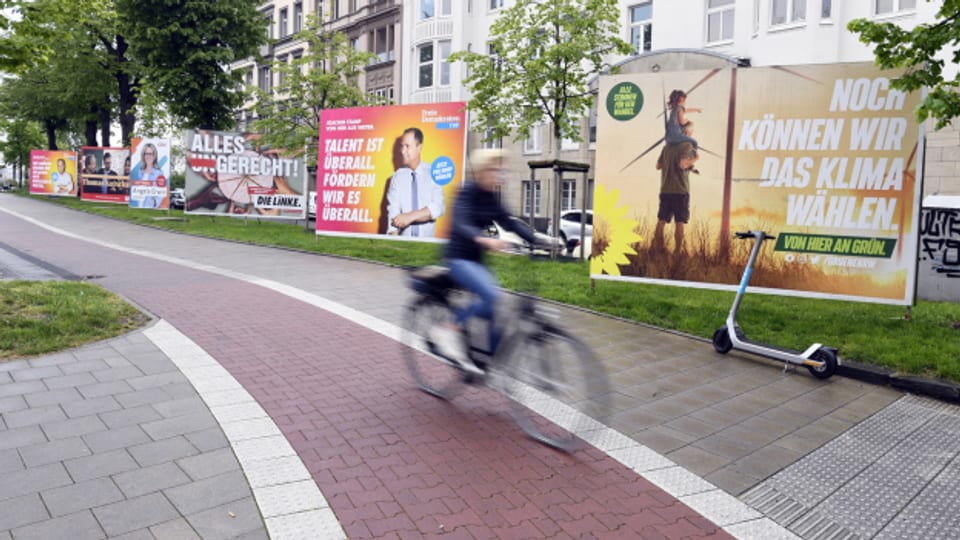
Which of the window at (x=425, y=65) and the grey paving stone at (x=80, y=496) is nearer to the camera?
the grey paving stone at (x=80, y=496)

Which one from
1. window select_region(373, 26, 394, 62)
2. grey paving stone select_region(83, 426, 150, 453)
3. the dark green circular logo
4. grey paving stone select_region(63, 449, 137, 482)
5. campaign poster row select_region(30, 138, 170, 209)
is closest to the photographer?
grey paving stone select_region(63, 449, 137, 482)

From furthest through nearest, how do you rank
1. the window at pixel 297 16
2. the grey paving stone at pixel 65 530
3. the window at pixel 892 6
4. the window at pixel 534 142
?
the window at pixel 297 16 < the window at pixel 534 142 < the window at pixel 892 6 < the grey paving stone at pixel 65 530

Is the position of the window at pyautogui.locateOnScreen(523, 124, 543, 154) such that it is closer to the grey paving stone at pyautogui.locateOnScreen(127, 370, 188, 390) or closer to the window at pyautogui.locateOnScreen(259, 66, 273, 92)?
the grey paving stone at pyautogui.locateOnScreen(127, 370, 188, 390)

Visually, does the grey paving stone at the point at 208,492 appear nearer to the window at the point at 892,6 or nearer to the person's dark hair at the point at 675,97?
the person's dark hair at the point at 675,97

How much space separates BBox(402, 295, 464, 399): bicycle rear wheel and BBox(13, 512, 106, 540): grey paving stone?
99.1 inches

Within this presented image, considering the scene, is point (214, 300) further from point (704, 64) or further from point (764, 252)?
point (704, 64)

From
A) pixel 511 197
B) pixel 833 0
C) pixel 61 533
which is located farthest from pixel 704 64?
pixel 61 533

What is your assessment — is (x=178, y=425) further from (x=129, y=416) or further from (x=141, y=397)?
(x=141, y=397)

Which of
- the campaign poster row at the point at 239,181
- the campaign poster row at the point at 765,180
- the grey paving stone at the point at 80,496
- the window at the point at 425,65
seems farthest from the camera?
the window at the point at 425,65

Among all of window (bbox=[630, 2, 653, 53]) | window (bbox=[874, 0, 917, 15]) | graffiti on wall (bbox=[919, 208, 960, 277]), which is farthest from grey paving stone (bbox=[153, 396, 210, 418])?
window (bbox=[630, 2, 653, 53])

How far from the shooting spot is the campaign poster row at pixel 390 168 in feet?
46.6

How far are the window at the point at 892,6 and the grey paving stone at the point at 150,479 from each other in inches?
939

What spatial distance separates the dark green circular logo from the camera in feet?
31.4

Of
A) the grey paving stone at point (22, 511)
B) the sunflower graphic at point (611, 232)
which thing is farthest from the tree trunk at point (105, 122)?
the grey paving stone at point (22, 511)
